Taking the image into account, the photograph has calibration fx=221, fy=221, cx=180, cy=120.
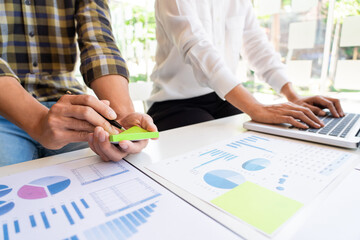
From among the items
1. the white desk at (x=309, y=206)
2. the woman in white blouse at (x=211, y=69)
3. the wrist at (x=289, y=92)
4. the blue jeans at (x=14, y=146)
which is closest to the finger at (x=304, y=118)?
the woman in white blouse at (x=211, y=69)

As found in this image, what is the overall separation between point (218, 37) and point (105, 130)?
0.83 metres

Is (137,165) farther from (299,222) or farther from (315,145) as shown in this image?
(315,145)

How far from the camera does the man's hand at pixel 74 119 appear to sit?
0.42m

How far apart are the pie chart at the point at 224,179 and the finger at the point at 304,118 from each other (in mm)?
352

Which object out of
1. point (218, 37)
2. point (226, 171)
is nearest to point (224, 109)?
point (218, 37)

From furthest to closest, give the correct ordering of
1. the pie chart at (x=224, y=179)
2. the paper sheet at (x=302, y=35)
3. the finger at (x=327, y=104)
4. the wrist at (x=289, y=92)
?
the paper sheet at (x=302, y=35) < the wrist at (x=289, y=92) < the finger at (x=327, y=104) < the pie chart at (x=224, y=179)

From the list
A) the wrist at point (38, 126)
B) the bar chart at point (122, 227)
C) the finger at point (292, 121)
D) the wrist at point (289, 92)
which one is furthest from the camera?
the wrist at point (289, 92)

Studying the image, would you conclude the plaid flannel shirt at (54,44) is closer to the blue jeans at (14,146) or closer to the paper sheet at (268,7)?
the blue jeans at (14,146)

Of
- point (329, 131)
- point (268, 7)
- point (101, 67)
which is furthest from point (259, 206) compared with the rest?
point (268, 7)

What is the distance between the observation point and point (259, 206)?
302mm

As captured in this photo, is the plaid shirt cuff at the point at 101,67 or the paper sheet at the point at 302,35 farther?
the paper sheet at the point at 302,35

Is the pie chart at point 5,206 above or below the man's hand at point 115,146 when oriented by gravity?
below

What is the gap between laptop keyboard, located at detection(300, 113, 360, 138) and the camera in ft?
1.86

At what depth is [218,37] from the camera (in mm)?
1063
